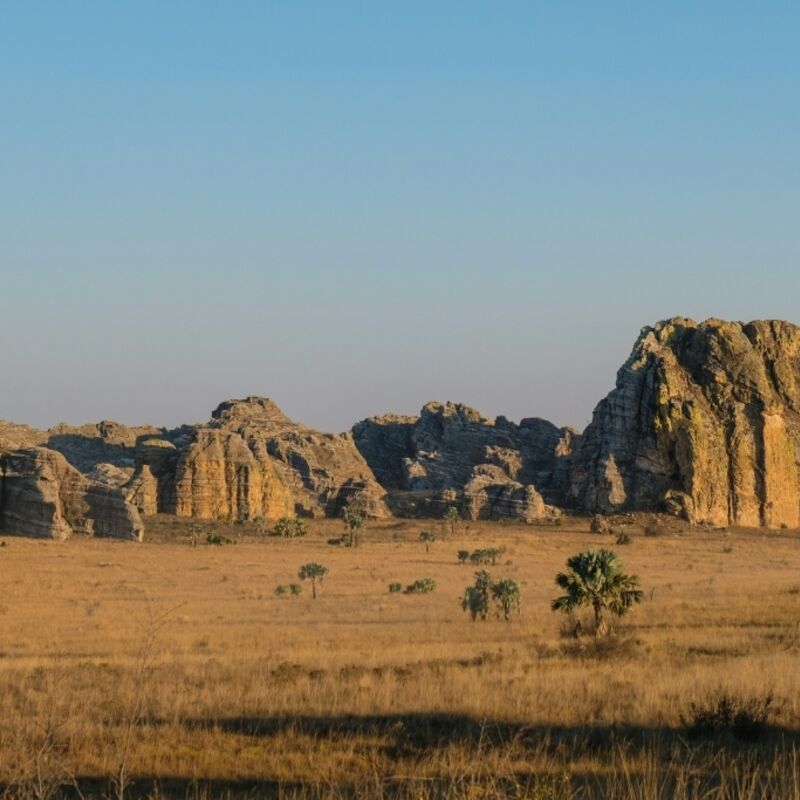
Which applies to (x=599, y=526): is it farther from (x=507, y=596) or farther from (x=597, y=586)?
(x=597, y=586)

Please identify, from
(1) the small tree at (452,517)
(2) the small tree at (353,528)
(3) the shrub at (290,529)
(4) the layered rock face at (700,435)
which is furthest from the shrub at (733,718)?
(4) the layered rock face at (700,435)

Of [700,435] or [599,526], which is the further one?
[700,435]

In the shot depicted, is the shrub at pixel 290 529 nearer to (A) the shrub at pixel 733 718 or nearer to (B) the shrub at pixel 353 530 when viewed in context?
(B) the shrub at pixel 353 530

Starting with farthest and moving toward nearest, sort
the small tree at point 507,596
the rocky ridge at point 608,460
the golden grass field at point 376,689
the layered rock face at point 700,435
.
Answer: the layered rock face at point 700,435 < the rocky ridge at point 608,460 < the small tree at point 507,596 < the golden grass field at point 376,689

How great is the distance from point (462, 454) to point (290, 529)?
167 ft

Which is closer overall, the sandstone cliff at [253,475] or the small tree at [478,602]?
the small tree at [478,602]

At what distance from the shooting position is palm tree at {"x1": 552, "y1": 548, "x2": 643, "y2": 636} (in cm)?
3070

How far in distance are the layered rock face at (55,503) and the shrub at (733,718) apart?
213 feet

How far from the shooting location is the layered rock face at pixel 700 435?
10256 centimetres

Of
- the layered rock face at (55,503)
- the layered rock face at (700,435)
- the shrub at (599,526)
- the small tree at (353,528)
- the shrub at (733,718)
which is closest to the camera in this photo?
the shrub at (733,718)

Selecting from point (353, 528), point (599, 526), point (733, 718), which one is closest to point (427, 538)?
point (353, 528)

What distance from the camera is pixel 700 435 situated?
4060 inches

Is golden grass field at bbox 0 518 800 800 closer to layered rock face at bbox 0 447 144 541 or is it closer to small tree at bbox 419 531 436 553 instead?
layered rock face at bbox 0 447 144 541

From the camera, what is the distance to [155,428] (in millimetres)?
138750
